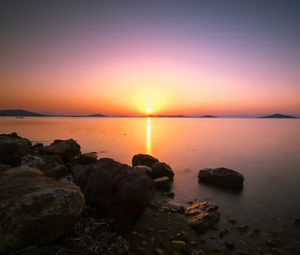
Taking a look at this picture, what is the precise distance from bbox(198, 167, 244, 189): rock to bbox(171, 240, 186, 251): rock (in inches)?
404

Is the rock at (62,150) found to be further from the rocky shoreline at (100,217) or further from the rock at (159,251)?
the rock at (159,251)

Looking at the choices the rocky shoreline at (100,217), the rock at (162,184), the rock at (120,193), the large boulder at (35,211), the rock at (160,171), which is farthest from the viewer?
the rock at (160,171)

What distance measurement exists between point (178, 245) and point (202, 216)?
10.9 ft

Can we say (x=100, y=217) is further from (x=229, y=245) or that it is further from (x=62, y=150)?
(x=62, y=150)

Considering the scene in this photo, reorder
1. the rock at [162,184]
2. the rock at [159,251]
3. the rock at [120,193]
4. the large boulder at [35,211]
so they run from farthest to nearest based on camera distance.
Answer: the rock at [162,184] < the rock at [120,193] < the rock at [159,251] < the large boulder at [35,211]

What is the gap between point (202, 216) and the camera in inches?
463

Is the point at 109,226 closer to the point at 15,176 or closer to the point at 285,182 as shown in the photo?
the point at 15,176

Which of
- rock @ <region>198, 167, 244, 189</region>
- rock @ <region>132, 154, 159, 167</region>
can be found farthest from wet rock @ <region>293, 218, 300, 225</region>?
rock @ <region>132, 154, 159, 167</region>

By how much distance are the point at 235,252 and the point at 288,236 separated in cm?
331

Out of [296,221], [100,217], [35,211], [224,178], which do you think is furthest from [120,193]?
[224,178]

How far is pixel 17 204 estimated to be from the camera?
6348 millimetres

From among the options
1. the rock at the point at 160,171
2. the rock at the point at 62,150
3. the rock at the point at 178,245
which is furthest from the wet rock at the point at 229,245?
the rock at the point at 62,150

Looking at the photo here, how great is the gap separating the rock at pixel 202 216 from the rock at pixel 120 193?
312 cm

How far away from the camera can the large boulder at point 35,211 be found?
594 centimetres
